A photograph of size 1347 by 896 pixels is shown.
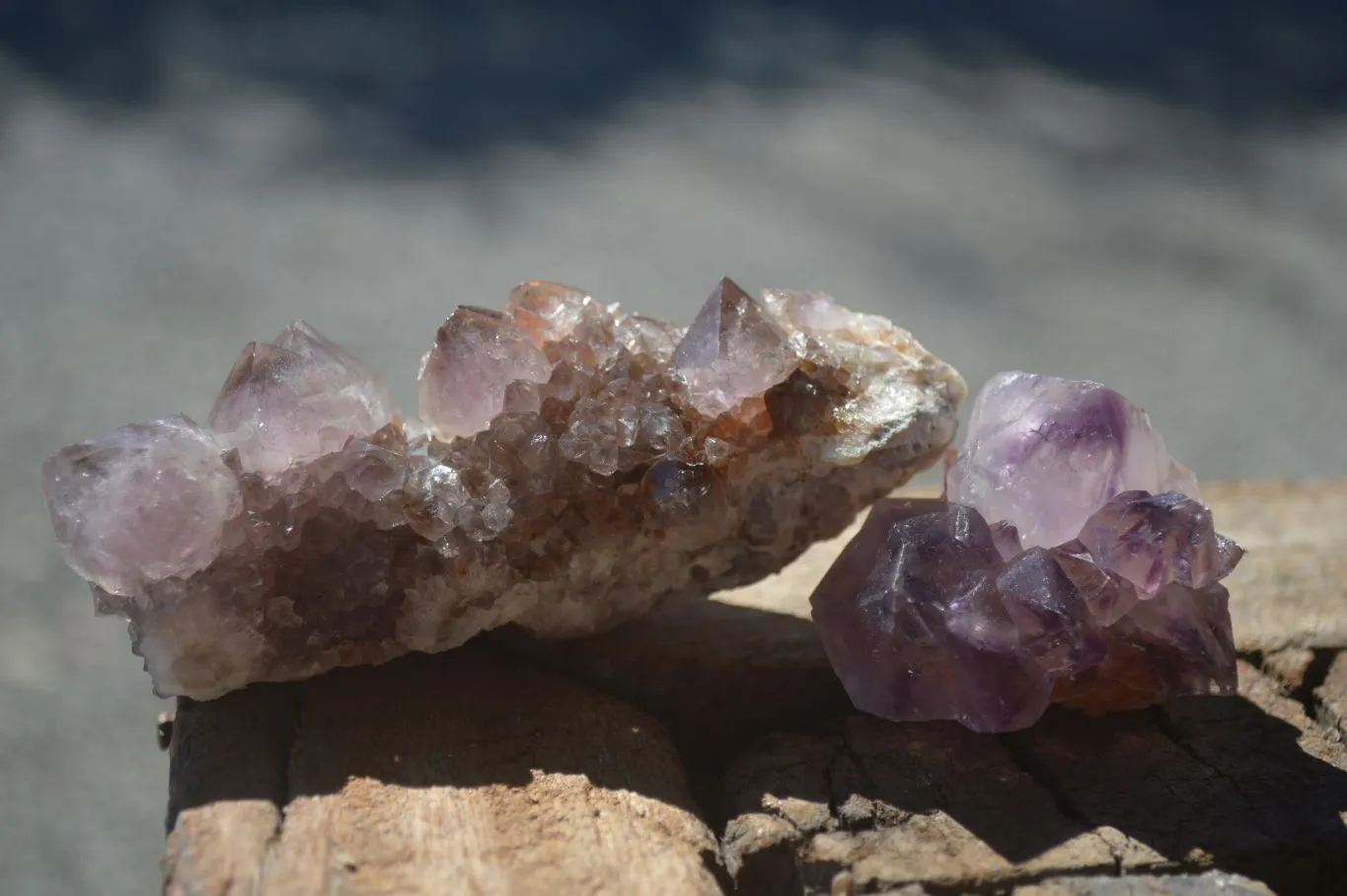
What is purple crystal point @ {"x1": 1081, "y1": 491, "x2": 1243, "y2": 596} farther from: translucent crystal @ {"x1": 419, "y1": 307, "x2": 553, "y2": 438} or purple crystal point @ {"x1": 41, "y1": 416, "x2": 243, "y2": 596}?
purple crystal point @ {"x1": 41, "y1": 416, "x2": 243, "y2": 596}

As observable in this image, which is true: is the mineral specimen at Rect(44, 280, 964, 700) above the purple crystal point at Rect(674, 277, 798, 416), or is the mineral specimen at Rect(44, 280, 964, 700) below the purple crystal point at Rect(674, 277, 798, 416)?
below

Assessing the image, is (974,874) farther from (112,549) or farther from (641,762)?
(112,549)

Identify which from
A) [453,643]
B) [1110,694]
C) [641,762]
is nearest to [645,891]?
[641,762]

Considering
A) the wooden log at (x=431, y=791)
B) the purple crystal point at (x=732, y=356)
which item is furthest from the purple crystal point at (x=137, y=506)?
the purple crystal point at (x=732, y=356)

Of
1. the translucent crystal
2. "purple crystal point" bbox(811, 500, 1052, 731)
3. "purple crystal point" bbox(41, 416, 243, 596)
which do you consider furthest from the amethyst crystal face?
"purple crystal point" bbox(41, 416, 243, 596)

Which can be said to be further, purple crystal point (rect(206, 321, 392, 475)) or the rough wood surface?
purple crystal point (rect(206, 321, 392, 475))

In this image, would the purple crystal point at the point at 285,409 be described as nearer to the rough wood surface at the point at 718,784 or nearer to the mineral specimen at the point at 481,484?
the mineral specimen at the point at 481,484
